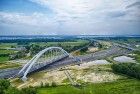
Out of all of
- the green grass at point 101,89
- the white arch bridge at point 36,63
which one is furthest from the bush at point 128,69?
the white arch bridge at point 36,63

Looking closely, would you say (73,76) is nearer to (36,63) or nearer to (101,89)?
(101,89)

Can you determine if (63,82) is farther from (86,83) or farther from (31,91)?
(31,91)

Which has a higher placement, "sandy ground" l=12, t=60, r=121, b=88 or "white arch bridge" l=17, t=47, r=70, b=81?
"white arch bridge" l=17, t=47, r=70, b=81

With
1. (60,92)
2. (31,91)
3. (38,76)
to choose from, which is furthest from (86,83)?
(31,91)

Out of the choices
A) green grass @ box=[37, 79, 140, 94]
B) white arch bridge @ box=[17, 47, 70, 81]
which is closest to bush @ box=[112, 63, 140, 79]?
green grass @ box=[37, 79, 140, 94]

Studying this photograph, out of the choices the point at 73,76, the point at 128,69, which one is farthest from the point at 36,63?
the point at 128,69

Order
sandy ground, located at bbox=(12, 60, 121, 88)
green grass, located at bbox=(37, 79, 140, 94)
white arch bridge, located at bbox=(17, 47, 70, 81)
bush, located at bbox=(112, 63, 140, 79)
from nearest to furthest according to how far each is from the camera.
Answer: green grass, located at bbox=(37, 79, 140, 94)
sandy ground, located at bbox=(12, 60, 121, 88)
bush, located at bbox=(112, 63, 140, 79)
white arch bridge, located at bbox=(17, 47, 70, 81)

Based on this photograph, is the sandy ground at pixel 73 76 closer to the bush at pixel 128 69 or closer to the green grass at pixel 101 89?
the bush at pixel 128 69

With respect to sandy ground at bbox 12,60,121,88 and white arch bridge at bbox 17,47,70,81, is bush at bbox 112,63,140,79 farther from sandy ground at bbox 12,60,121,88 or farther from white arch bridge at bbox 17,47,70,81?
white arch bridge at bbox 17,47,70,81
